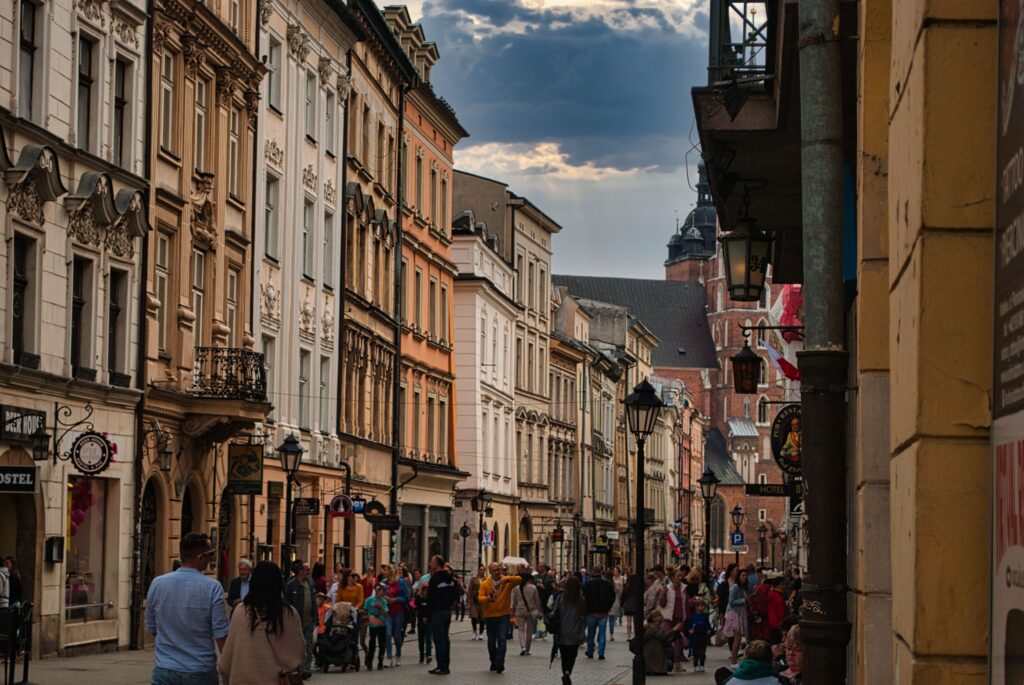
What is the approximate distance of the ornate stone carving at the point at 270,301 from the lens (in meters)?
38.6

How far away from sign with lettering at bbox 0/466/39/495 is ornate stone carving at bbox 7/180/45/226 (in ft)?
15.0

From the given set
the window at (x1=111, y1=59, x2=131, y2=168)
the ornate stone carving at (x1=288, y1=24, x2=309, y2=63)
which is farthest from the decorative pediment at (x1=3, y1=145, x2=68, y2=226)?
the ornate stone carving at (x1=288, y1=24, x2=309, y2=63)

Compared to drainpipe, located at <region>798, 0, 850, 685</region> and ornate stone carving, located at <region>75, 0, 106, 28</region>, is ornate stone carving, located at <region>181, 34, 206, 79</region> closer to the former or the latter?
ornate stone carving, located at <region>75, 0, 106, 28</region>

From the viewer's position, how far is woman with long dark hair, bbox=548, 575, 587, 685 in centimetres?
2552

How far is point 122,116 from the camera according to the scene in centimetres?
3003

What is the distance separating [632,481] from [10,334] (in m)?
94.3

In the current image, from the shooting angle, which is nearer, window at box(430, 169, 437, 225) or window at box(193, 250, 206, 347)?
window at box(193, 250, 206, 347)

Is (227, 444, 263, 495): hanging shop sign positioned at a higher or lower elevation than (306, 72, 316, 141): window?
lower

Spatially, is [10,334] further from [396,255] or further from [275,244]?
[396,255]

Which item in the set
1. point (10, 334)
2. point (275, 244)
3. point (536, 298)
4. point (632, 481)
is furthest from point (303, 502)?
point (632, 481)

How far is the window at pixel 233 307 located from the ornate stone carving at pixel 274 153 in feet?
10.9

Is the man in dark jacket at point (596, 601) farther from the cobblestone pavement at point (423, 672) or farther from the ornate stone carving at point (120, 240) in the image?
the ornate stone carving at point (120, 240)

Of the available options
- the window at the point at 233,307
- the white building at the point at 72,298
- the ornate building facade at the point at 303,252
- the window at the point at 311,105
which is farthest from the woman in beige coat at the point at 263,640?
the window at the point at 311,105

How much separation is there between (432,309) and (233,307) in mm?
22867
